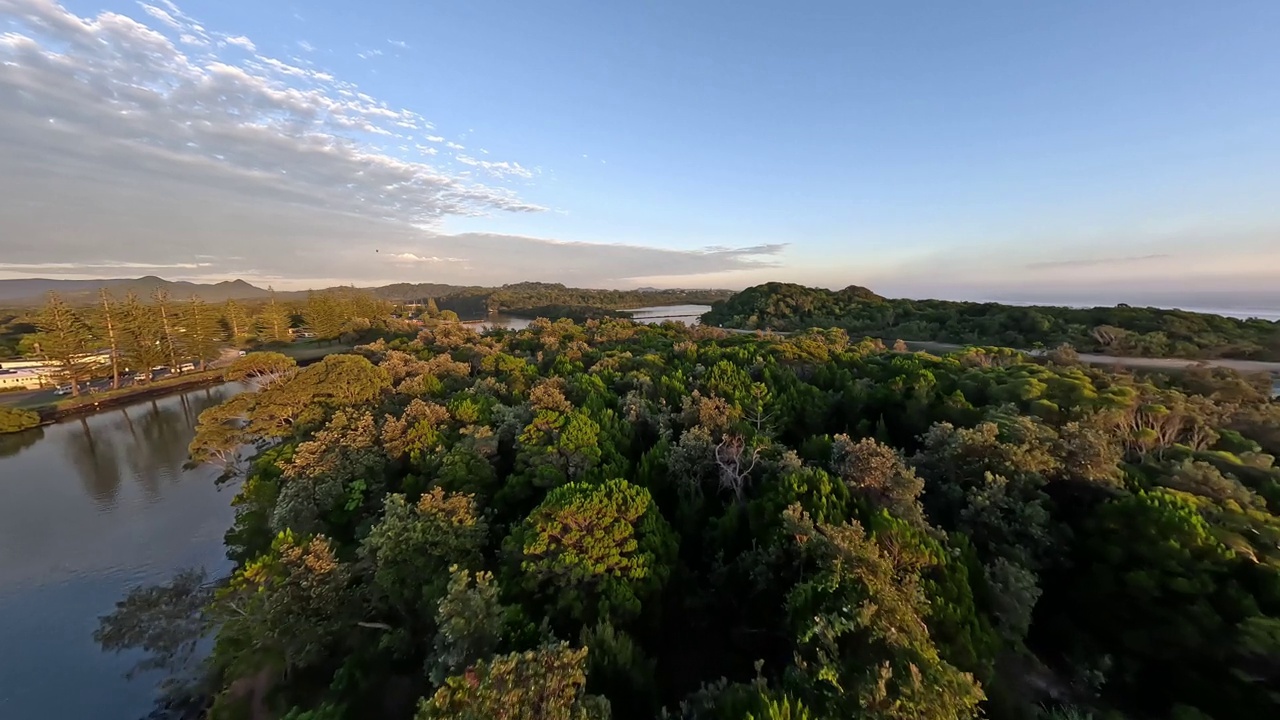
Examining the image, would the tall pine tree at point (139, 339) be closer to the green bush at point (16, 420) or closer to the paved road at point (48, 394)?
the paved road at point (48, 394)

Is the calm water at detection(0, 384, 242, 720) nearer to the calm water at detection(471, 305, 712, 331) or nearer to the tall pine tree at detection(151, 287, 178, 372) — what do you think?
the tall pine tree at detection(151, 287, 178, 372)

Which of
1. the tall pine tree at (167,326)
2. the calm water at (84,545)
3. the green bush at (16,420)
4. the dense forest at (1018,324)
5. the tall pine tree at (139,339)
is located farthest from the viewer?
the tall pine tree at (167,326)

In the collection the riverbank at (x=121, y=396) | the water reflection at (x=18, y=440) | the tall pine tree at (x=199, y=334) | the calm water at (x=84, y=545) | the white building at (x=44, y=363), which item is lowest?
the calm water at (x=84, y=545)

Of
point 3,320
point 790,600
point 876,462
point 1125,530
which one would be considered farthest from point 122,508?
point 3,320

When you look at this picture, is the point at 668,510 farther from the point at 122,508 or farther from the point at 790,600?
the point at 122,508

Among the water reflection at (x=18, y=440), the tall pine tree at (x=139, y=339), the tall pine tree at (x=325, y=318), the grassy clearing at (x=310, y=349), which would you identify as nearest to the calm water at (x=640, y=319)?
the tall pine tree at (x=325, y=318)

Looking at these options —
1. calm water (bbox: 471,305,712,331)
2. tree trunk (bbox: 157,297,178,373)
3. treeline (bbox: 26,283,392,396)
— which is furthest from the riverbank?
calm water (bbox: 471,305,712,331)

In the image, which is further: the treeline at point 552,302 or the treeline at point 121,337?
the treeline at point 552,302
